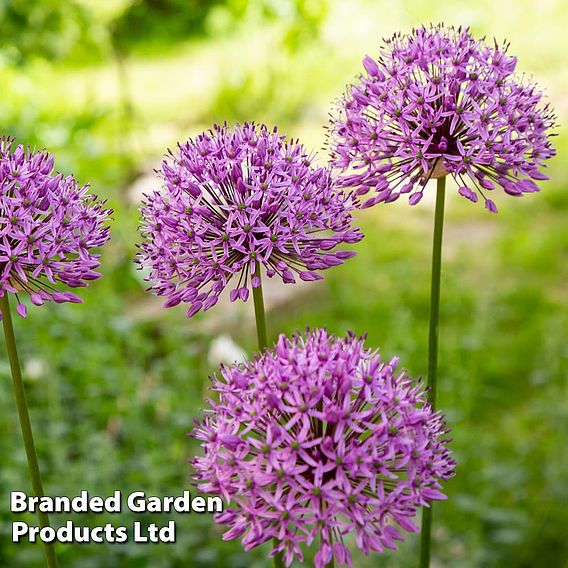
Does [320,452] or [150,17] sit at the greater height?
[150,17]

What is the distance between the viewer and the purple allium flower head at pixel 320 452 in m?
1.37

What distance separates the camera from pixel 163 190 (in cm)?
181

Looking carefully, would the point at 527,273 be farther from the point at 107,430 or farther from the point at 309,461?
the point at 309,461

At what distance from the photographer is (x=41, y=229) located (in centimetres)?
161

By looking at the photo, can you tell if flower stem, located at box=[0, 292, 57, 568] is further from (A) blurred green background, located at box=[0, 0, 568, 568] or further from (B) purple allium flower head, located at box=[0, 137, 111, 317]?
(A) blurred green background, located at box=[0, 0, 568, 568]

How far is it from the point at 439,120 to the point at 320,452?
2.37 ft

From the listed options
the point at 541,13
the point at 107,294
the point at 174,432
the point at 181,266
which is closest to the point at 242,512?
the point at 181,266

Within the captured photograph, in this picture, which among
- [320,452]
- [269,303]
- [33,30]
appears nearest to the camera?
[320,452]

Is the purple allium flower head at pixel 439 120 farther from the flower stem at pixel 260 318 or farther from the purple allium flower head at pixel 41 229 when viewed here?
the purple allium flower head at pixel 41 229

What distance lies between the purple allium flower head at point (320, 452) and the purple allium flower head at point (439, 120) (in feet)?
1.50

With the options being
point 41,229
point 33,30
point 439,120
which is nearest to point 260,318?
point 41,229

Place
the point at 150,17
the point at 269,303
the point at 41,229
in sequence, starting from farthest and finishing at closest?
the point at 150,17, the point at 269,303, the point at 41,229

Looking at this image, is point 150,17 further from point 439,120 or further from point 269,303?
point 439,120

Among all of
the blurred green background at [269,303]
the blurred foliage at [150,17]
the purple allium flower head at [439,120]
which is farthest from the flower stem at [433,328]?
the blurred foliage at [150,17]
